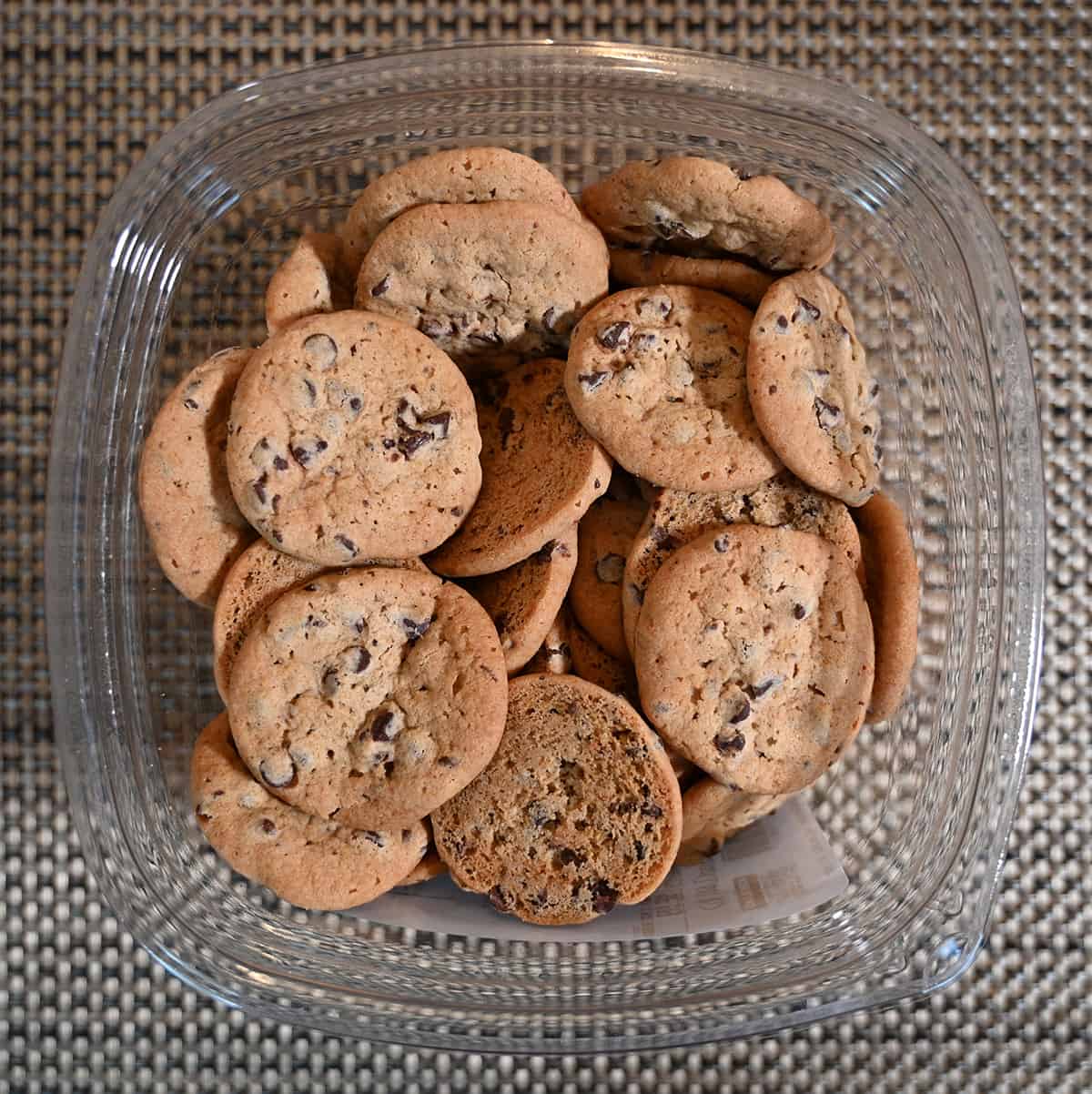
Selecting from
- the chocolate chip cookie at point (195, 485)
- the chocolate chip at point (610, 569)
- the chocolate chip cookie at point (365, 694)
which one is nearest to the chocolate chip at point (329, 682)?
the chocolate chip cookie at point (365, 694)

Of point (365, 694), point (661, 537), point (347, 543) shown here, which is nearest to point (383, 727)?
point (365, 694)

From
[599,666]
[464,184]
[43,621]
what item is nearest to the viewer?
[464,184]

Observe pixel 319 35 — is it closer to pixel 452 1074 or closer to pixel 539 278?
pixel 539 278

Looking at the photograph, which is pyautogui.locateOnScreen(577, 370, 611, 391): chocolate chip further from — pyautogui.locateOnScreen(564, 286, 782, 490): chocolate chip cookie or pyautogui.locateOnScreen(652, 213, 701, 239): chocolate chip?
pyautogui.locateOnScreen(652, 213, 701, 239): chocolate chip

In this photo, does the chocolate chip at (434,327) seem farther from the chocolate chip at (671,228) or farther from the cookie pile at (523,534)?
the chocolate chip at (671,228)

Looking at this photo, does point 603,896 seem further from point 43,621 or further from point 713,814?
point 43,621

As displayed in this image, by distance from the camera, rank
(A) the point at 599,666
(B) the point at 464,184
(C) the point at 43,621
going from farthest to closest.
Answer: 1. (C) the point at 43,621
2. (A) the point at 599,666
3. (B) the point at 464,184

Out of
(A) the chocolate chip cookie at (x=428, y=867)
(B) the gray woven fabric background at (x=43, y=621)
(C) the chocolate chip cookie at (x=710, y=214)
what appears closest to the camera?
(C) the chocolate chip cookie at (x=710, y=214)
